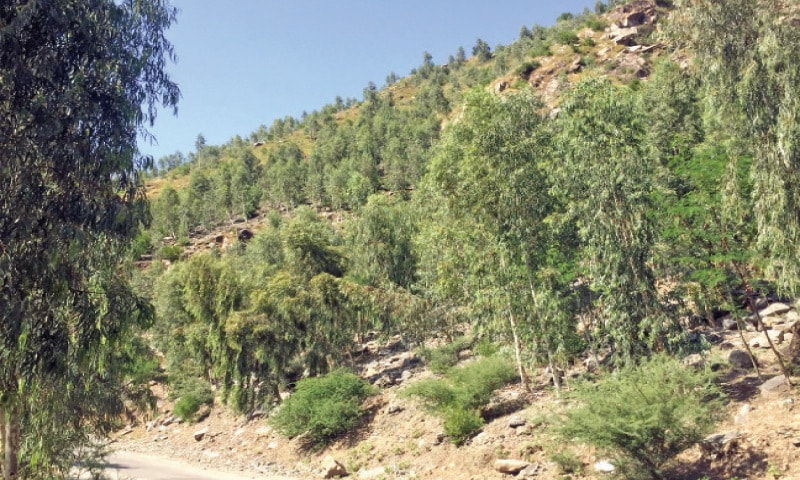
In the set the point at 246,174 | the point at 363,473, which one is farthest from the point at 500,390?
the point at 246,174

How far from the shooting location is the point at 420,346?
87.7ft

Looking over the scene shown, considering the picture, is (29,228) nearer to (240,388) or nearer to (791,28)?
(791,28)

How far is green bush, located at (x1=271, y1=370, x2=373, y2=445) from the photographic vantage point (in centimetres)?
2034

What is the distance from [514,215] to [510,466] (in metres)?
7.81

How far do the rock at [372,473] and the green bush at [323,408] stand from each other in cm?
361

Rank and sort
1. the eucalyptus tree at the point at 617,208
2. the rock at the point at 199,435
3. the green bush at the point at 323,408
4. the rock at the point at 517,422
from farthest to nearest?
the rock at the point at 199,435 < the green bush at the point at 323,408 < the rock at the point at 517,422 < the eucalyptus tree at the point at 617,208

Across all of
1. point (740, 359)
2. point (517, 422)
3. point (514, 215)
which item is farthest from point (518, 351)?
point (740, 359)

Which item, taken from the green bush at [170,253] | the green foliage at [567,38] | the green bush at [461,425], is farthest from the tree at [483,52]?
the green bush at [461,425]

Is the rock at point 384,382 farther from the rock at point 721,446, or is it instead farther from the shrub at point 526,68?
the shrub at point 526,68

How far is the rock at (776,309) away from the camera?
18.8 meters

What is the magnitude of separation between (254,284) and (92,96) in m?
20.2

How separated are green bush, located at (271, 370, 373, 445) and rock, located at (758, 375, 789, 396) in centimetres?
1437

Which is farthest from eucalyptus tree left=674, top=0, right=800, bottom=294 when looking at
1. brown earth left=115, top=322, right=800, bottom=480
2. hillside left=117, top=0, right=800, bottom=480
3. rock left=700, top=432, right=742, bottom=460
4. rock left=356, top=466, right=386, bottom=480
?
rock left=356, top=466, right=386, bottom=480

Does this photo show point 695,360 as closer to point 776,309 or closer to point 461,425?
point 776,309
